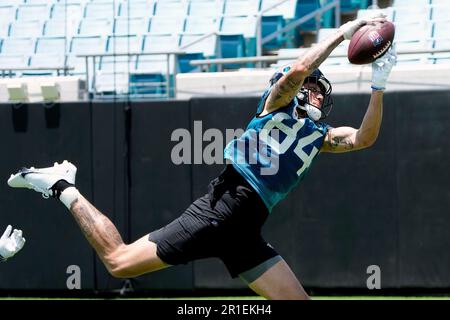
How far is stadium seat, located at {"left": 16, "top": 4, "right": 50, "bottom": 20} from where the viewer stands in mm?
14109

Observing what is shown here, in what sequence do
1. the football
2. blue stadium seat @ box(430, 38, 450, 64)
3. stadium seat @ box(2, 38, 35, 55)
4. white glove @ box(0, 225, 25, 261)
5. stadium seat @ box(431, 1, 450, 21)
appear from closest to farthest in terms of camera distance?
the football → white glove @ box(0, 225, 25, 261) → blue stadium seat @ box(430, 38, 450, 64) → stadium seat @ box(431, 1, 450, 21) → stadium seat @ box(2, 38, 35, 55)

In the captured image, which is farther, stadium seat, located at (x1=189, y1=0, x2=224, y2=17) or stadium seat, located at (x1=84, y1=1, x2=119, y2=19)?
stadium seat, located at (x1=84, y1=1, x2=119, y2=19)

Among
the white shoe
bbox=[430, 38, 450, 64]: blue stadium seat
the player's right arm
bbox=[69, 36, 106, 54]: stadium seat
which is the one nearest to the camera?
the player's right arm

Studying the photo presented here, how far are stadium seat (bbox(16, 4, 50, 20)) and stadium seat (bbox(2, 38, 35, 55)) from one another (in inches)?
18.3

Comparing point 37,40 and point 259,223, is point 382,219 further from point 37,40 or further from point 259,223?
point 37,40

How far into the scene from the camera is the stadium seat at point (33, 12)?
46.3ft

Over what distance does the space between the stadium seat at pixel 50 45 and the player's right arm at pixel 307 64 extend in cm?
810

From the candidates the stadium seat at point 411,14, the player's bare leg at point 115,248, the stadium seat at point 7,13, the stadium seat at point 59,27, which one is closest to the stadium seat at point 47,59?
the stadium seat at point 59,27

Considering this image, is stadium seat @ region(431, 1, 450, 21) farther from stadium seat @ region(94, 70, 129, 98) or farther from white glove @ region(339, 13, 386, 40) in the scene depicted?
white glove @ region(339, 13, 386, 40)

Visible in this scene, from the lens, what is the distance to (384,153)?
33.2 ft

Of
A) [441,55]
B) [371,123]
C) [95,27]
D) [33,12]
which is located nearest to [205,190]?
[441,55]

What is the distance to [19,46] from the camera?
45.2ft

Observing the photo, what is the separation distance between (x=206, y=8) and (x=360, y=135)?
7.48m

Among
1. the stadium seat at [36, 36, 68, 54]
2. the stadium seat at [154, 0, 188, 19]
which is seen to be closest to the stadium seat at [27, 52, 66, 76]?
the stadium seat at [36, 36, 68, 54]
